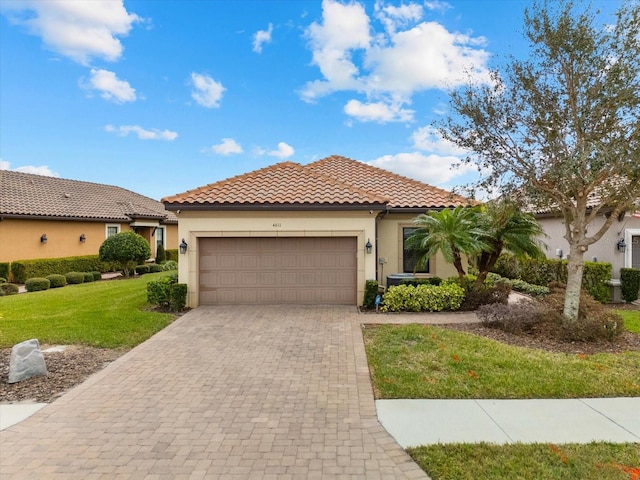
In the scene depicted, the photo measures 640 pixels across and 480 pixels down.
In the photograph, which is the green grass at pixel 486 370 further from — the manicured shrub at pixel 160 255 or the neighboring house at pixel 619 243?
the manicured shrub at pixel 160 255

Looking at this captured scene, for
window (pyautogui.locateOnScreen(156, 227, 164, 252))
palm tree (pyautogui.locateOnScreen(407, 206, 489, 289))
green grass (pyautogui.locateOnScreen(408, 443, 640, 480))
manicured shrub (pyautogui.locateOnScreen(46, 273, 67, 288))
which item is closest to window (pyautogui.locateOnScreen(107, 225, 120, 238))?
window (pyautogui.locateOnScreen(156, 227, 164, 252))

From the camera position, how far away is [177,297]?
11703 millimetres

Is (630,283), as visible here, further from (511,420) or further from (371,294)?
(511,420)

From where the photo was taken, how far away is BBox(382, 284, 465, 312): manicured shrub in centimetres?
1170

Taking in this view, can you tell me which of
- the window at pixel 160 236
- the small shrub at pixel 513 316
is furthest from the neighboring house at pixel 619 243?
the window at pixel 160 236

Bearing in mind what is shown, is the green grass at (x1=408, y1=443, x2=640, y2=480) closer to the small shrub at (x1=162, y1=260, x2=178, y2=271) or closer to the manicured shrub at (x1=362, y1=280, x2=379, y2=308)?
the manicured shrub at (x1=362, y1=280, x2=379, y2=308)

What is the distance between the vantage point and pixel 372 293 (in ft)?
39.1

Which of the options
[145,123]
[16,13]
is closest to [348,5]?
[16,13]

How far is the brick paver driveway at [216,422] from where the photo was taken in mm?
3838

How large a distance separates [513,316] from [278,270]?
7125mm

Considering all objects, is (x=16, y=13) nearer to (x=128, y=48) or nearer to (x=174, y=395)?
(x=128, y=48)

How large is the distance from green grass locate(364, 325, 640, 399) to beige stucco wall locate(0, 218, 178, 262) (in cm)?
2026

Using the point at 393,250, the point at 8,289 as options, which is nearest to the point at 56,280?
the point at 8,289

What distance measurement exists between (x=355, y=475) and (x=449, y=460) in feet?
3.39
